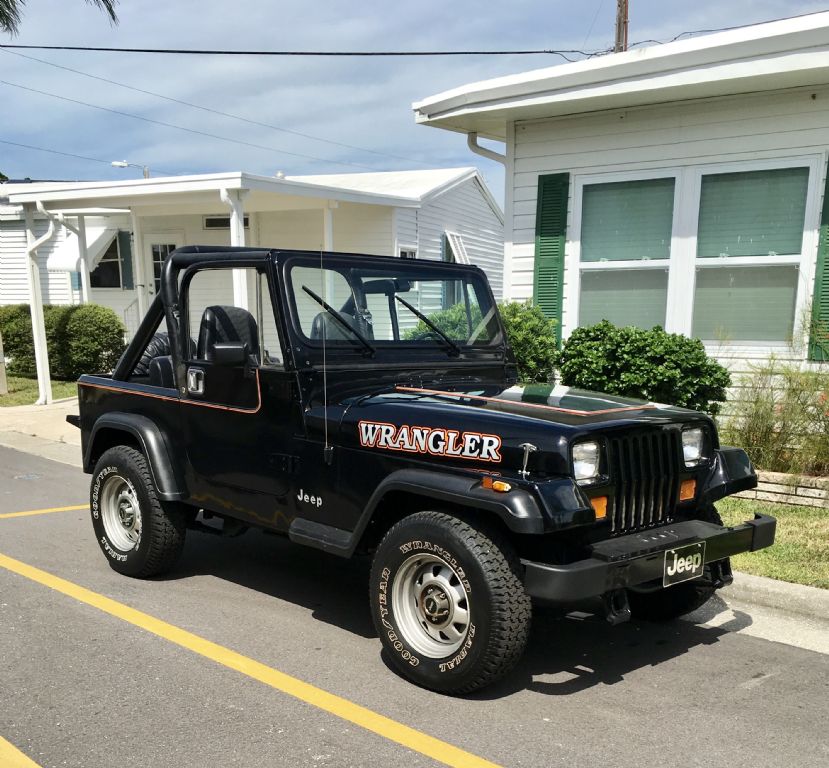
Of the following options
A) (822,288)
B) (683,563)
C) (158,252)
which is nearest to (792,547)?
(683,563)

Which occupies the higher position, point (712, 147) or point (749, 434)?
point (712, 147)

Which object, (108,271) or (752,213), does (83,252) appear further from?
(752,213)

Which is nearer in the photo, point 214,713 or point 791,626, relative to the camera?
point 214,713

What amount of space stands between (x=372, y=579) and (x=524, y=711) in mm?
860

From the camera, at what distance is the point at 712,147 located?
7676 millimetres

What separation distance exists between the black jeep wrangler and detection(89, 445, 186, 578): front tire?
14 mm

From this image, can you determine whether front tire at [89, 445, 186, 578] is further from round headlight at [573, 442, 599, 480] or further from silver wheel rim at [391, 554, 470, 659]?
round headlight at [573, 442, 599, 480]

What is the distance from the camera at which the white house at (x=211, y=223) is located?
1231 cm

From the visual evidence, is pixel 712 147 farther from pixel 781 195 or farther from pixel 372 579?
pixel 372 579

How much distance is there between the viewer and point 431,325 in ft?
15.2

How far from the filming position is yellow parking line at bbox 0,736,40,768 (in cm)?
289

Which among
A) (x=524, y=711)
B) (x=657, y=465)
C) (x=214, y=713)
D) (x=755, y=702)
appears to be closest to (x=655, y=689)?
(x=755, y=702)

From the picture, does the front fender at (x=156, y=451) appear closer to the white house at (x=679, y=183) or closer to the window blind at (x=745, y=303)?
the white house at (x=679, y=183)

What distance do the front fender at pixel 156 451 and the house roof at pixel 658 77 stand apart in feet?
17.1
